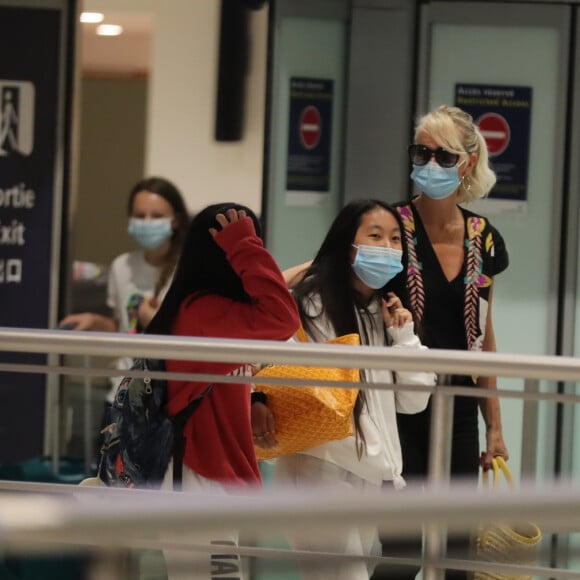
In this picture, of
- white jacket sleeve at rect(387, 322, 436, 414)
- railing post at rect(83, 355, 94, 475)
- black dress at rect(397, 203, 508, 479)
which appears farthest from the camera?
railing post at rect(83, 355, 94, 475)

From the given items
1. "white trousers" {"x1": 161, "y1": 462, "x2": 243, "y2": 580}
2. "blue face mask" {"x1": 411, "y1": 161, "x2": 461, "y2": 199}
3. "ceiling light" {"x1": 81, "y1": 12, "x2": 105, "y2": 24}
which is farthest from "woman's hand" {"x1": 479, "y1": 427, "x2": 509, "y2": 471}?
"ceiling light" {"x1": 81, "y1": 12, "x2": 105, "y2": 24}

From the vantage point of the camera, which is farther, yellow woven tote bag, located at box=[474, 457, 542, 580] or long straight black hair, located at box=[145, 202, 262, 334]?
long straight black hair, located at box=[145, 202, 262, 334]

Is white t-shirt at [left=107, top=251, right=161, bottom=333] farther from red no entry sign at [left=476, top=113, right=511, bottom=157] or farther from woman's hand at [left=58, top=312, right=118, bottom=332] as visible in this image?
red no entry sign at [left=476, top=113, right=511, bottom=157]

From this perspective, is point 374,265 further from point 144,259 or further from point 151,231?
point 144,259

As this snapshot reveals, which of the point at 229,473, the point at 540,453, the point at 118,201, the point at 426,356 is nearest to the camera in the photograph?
the point at 426,356

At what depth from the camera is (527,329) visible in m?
7.07

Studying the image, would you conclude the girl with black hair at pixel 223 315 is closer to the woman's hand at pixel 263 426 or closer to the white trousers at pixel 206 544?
the white trousers at pixel 206 544

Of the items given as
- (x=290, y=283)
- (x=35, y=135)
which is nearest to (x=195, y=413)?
(x=290, y=283)

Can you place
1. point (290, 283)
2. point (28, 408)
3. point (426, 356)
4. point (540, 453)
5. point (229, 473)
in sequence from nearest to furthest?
point (426, 356)
point (229, 473)
point (290, 283)
point (540, 453)
point (28, 408)

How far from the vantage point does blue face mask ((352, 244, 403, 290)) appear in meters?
4.56

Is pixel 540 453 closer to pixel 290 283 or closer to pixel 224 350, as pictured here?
pixel 290 283

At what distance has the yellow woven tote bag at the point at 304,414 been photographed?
4051mm

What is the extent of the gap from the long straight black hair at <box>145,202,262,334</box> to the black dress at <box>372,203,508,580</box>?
1.00 meters

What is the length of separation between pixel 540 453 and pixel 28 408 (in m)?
2.84
